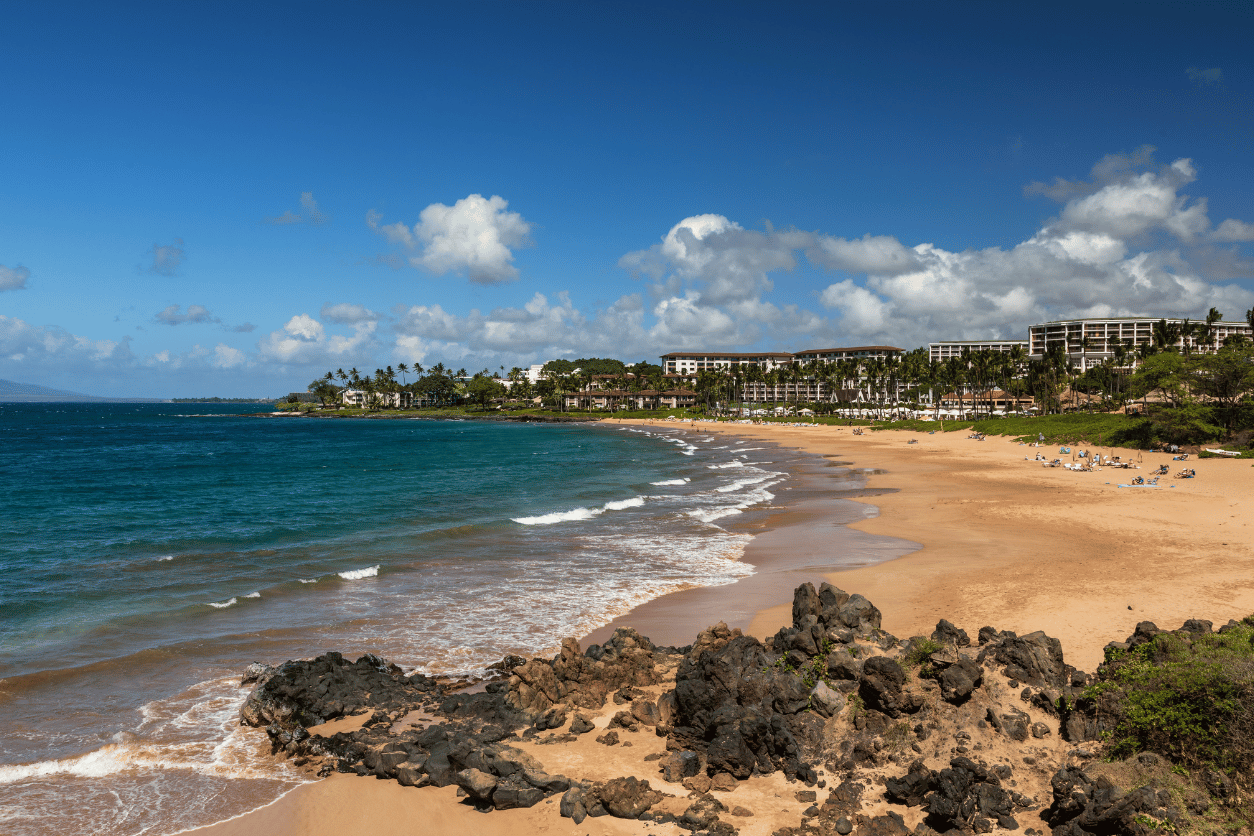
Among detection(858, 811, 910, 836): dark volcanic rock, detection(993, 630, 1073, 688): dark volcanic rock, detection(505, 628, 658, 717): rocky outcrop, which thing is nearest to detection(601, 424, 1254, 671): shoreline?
detection(993, 630, 1073, 688): dark volcanic rock

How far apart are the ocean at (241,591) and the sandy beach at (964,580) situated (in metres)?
1.49

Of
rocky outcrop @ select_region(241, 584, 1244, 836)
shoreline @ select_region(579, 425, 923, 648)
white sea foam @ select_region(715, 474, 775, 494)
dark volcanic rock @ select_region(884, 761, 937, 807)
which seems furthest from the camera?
white sea foam @ select_region(715, 474, 775, 494)

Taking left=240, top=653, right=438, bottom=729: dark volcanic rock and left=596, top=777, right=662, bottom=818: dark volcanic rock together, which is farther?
left=240, top=653, right=438, bottom=729: dark volcanic rock

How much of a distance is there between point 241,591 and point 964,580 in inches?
767

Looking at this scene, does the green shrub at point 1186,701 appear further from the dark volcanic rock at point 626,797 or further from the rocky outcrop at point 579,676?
the rocky outcrop at point 579,676

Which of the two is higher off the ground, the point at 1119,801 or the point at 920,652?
the point at 920,652

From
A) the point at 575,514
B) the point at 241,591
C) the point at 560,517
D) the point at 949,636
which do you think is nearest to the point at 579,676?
the point at 949,636

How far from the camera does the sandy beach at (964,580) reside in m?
8.16

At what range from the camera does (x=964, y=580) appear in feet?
56.5

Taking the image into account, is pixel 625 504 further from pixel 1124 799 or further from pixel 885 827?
pixel 1124 799

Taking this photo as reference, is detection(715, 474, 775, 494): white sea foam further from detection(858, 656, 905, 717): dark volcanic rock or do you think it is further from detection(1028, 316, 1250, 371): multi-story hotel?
detection(1028, 316, 1250, 371): multi-story hotel

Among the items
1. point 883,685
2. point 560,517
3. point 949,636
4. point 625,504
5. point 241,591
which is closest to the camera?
point 883,685

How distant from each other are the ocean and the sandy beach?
149 centimetres

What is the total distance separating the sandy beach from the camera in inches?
321
